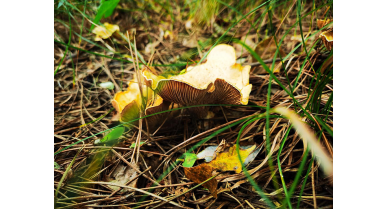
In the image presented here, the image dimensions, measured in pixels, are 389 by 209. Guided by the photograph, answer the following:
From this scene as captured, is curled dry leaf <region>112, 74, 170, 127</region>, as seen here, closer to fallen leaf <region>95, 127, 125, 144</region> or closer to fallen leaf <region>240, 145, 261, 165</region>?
fallen leaf <region>95, 127, 125, 144</region>

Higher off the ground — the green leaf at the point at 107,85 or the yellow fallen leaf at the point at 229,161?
the green leaf at the point at 107,85

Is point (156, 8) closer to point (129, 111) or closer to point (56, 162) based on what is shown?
point (129, 111)

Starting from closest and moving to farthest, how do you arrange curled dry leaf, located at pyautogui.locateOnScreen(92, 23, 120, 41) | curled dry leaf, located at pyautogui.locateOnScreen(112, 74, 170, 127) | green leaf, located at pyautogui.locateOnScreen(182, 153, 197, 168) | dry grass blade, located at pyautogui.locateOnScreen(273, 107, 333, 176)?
dry grass blade, located at pyautogui.locateOnScreen(273, 107, 333, 176), green leaf, located at pyautogui.locateOnScreen(182, 153, 197, 168), curled dry leaf, located at pyautogui.locateOnScreen(112, 74, 170, 127), curled dry leaf, located at pyautogui.locateOnScreen(92, 23, 120, 41)

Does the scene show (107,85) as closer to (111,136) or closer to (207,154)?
(111,136)

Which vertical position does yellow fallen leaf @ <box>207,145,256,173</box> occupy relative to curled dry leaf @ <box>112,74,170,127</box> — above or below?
below

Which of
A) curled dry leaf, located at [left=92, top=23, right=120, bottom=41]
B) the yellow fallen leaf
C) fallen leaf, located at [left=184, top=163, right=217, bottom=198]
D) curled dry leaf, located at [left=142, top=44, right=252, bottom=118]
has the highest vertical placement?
curled dry leaf, located at [left=92, top=23, right=120, bottom=41]

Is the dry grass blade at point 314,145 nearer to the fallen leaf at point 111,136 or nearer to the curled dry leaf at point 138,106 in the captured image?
the curled dry leaf at point 138,106

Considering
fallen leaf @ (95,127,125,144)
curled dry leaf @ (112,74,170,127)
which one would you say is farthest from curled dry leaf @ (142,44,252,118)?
fallen leaf @ (95,127,125,144)

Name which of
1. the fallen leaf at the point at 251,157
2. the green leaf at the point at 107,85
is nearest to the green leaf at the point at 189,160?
the fallen leaf at the point at 251,157

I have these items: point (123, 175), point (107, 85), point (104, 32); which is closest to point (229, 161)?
point (123, 175)
